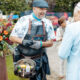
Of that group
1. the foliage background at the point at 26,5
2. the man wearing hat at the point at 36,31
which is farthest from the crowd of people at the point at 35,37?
the foliage background at the point at 26,5

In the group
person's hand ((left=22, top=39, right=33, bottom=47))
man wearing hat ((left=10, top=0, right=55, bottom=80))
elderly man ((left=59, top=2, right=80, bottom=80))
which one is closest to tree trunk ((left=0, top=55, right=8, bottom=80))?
man wearing hat ((left=10, top=0, right=55, bottom=80))

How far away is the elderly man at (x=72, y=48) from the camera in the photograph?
252cm

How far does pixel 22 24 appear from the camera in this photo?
3.22 metres

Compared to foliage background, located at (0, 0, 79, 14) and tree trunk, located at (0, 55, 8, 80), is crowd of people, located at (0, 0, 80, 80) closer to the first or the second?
tree trunk, located at (0, 55, 8, 80)

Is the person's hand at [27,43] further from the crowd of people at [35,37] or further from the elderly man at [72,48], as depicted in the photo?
the elderly man at [72,48]

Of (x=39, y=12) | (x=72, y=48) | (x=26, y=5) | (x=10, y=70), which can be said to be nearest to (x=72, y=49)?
(x=72, y=48)

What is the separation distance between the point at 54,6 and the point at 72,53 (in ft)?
88.5

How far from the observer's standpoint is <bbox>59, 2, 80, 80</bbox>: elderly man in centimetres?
252

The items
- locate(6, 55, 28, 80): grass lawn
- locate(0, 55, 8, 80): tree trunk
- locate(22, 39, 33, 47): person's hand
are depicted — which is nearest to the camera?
locate(22, 39, 33, 47): person's hand

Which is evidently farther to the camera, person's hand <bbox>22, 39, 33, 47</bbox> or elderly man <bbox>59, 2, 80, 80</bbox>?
person's hand <bbox>22, 39, 33, 47</bbox>

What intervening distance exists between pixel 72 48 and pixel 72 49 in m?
0.02

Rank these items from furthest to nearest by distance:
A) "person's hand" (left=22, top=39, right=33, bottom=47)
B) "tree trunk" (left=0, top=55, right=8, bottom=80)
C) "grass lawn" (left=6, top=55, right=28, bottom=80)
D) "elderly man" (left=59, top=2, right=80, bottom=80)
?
"grass lawn" (left=6, top=55, right=28, bottom=80) < "tree trunk" (left=0, top=55, right=8, bottom=80) < "person's hand" (left=22, top=39, right=33, bottom=47) < "elderly man" (left=59, top=2, right=80, bottom=80)

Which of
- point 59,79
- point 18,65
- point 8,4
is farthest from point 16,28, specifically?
point 8,4

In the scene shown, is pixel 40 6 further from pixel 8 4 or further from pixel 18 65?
pixel 8 4
